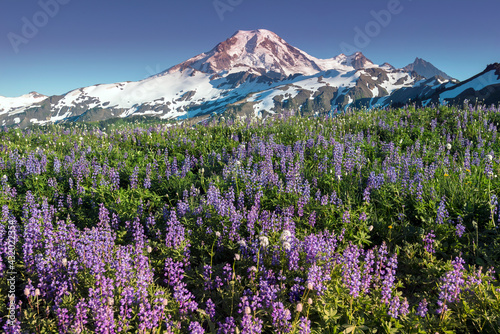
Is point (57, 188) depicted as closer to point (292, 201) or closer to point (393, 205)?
point (292, 201)

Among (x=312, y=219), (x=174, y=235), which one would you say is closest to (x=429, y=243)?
(x=312, y=219)

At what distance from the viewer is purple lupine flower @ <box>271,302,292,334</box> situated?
3.09 metres

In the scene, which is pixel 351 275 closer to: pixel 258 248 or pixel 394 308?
pixel 394 308

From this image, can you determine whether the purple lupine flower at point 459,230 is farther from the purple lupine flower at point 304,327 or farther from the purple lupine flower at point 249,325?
the purple lupine flower at point 249,325

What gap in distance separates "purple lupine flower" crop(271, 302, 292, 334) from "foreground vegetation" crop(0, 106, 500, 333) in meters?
0.01

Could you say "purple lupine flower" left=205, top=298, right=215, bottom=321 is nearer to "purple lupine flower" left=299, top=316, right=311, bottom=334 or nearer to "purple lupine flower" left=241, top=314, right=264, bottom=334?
"purple lupine flower" left=241, top=314, right=264, bottom=334

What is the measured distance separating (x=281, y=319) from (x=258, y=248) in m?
1.40

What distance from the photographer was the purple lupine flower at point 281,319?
122 inches

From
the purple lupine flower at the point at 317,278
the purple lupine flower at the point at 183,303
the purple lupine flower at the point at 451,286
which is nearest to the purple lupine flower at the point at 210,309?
the purple lupine flower at the point at 183,303

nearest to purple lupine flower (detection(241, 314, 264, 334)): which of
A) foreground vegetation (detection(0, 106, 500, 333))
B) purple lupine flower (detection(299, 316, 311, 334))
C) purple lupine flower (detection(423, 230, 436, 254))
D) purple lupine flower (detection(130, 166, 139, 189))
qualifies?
foreground vegetation (detection(0, 106, 500, 333))

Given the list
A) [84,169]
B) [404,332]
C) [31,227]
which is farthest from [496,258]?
[84,169]

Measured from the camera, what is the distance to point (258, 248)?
4.52 meters

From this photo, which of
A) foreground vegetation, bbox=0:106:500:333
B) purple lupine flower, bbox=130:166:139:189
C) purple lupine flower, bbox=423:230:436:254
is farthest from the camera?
purple lupine flower, bbox=130:166:139:189

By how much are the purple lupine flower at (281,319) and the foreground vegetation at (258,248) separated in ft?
0.05
